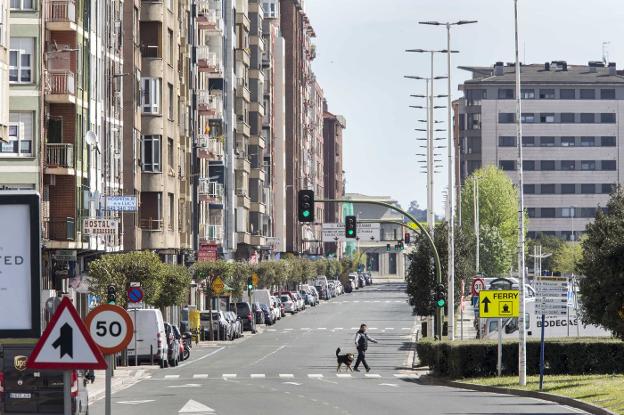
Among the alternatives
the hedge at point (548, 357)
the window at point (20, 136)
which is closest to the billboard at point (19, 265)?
the hedge at point (548, 357)

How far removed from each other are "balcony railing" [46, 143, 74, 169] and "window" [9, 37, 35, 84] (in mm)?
3452

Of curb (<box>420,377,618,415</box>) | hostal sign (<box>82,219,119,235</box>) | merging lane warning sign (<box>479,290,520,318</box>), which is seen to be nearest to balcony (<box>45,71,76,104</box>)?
hostal sign (<box>82,219,119,235</box>)

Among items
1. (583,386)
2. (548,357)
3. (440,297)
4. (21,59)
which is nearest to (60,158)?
(21,59)

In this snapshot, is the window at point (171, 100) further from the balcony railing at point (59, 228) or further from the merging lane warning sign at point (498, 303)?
the merging lane warning sign at point (498, 303)

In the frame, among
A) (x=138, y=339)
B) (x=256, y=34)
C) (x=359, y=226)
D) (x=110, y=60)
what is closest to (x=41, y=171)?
(x=138, y=339)

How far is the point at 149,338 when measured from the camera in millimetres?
58156

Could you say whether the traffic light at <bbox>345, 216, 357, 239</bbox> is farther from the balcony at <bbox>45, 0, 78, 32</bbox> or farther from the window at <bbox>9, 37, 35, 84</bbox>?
the window at <bbox>9, 37, 35, 84</bbox>

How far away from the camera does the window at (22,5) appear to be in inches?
2264

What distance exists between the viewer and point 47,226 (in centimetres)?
5978

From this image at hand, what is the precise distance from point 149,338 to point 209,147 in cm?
4187

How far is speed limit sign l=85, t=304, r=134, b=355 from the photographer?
1855cm

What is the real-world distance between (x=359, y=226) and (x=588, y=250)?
161162 millimetres

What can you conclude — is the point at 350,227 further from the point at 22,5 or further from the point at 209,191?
the point at 209,191

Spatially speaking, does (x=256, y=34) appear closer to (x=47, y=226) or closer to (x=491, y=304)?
(x=47, y=226)
